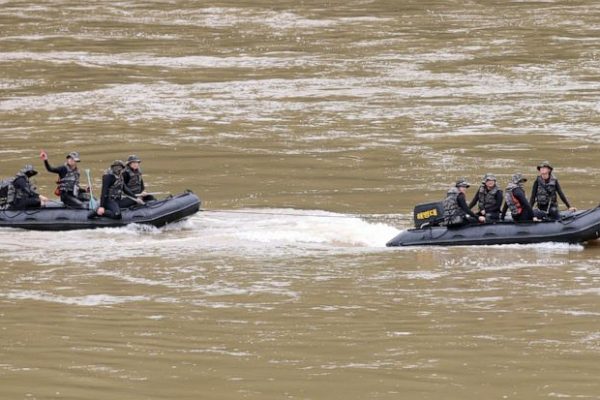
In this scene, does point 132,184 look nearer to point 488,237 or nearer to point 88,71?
point 488,237

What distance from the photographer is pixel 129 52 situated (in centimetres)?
5000

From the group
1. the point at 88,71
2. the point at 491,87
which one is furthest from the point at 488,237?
the point at 88,71

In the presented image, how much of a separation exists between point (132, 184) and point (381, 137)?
33.1 ft

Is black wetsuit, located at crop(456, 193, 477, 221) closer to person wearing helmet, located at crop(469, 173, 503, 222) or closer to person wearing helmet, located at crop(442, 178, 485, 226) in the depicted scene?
person wearing helmet, located at crop(442, 178, 485, 226)

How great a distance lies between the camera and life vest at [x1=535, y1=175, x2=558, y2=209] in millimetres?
23625

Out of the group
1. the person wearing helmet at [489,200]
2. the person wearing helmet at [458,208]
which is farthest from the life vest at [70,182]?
the person wearing helmet at [489,200]

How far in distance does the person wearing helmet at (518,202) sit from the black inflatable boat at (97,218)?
617 centimetres

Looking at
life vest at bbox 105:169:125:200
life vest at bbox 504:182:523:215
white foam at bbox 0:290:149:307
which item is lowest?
white foam at bbox 0:290:149:307

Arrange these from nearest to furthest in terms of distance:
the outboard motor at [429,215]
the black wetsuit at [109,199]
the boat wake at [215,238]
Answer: the boat wake at [215,238] < the outboard motor at [429,215] < the black wetsuit at [109,199]

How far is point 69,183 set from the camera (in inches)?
1049

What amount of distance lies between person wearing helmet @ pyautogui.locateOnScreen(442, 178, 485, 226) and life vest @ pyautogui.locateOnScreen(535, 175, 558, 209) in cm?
107

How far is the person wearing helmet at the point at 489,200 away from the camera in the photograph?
2370 centimetres

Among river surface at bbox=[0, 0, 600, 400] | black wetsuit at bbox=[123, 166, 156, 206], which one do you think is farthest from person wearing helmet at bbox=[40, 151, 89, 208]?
river surface at bbox=[0, 0, 600, 400]

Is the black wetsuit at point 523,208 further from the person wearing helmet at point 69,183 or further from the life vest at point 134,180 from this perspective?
the person wearing helmet at point 69,183
